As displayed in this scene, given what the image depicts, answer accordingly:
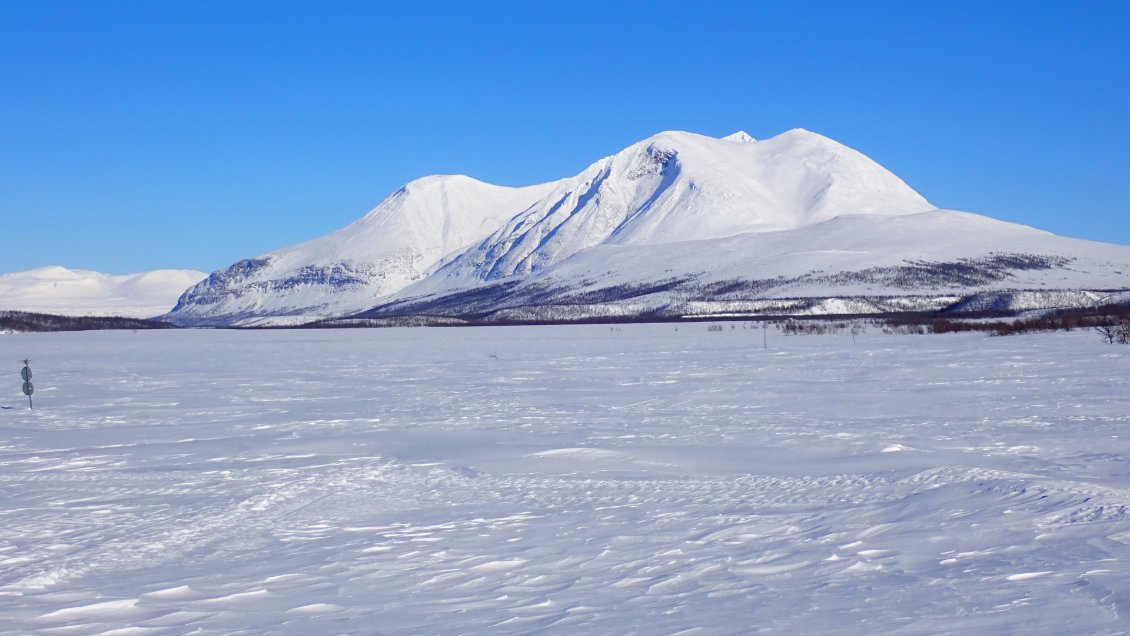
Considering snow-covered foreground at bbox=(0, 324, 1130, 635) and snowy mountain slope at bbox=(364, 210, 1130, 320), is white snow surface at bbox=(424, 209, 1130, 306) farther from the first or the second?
snow-covered foreground at bbox=(0, 324, 1130, 635)

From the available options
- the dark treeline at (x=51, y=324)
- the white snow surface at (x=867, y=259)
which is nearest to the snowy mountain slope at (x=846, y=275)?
the white snow surface at (x=867, y=259)

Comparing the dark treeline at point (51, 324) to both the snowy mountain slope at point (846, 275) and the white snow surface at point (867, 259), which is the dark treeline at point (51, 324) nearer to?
the snowy mountain slope at point (846, 275)

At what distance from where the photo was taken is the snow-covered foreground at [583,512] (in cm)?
727

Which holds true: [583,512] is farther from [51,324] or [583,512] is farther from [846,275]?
Answer: [846,275]

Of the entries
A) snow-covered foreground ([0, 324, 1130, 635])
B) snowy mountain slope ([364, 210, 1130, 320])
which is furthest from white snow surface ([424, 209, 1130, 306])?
snow-covered foreground ([0, 324, 1130, 635])

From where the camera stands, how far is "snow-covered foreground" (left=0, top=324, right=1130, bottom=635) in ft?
23.8

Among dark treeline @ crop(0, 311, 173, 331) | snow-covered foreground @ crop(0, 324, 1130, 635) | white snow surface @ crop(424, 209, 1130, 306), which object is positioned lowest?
snow-covered foreground @ crop(0, 324, 1130, 635)

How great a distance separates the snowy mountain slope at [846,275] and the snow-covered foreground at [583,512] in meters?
89.4

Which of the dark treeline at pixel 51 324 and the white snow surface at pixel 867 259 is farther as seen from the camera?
the white snow surface at pixel 867 259

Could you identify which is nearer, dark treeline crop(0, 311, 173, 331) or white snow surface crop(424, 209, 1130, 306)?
dark treeline crop(0, 311, 173, 331)

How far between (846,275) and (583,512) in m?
141

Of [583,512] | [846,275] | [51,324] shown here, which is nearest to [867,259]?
[846,275]

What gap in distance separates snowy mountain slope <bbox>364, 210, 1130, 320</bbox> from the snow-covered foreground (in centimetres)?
8942

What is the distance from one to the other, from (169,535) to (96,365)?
3148 centimetres
